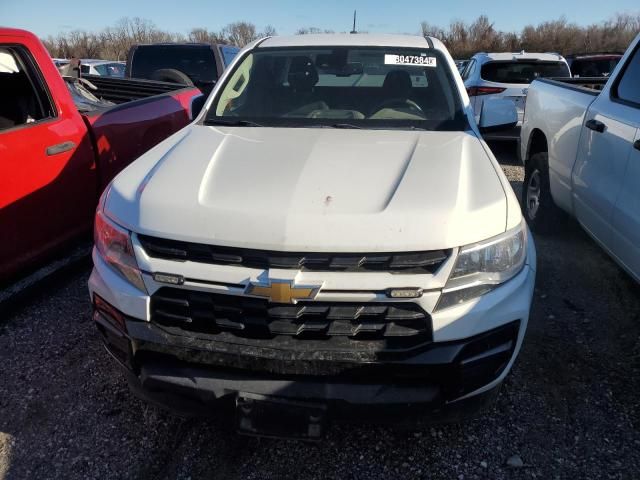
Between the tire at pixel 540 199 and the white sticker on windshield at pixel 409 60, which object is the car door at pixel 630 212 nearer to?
the white sticker on windshield at pixel 409 60

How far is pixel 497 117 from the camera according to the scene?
3383mm

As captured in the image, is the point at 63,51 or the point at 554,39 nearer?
the point at 63,51

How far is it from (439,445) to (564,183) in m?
2.44

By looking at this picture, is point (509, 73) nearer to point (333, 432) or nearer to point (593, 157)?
point (593, 157)

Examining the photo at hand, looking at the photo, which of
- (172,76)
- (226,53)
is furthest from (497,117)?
(226,53)

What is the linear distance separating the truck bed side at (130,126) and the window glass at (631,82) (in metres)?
3.59

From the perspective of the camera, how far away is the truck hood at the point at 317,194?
197 centimetres

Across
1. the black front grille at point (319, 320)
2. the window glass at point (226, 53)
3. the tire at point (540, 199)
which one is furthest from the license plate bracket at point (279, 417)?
the window glass at point (226, 53)

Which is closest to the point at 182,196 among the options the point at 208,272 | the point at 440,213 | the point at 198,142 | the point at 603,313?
the point at 208,272

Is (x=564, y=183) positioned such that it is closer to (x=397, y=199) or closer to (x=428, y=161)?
(x=428, y=161)

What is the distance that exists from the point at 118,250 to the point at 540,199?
3723 millimetres

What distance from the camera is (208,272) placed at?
6.59 ft

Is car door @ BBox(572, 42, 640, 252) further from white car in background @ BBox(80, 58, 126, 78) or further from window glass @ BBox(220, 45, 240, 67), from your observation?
white car in background @ BBox(80, 58, 126, 78)

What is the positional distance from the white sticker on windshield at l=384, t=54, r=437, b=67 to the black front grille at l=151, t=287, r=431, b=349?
2149mm
